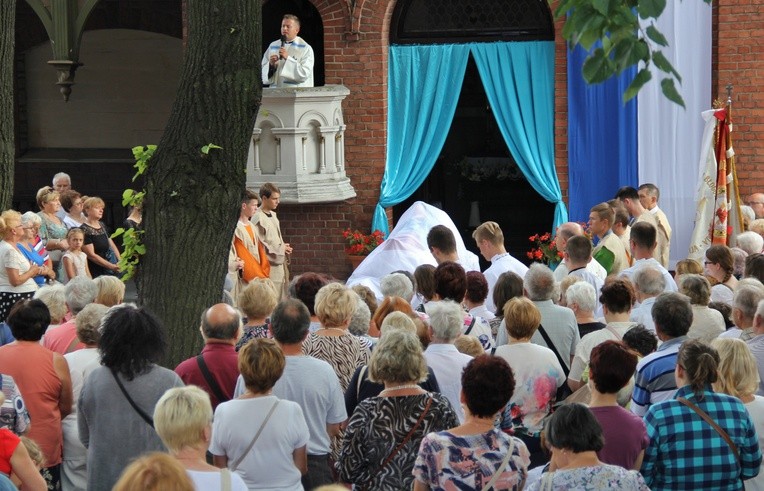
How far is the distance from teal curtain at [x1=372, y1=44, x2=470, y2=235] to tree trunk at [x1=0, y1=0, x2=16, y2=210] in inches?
199

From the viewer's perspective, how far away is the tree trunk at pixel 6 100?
895 cm

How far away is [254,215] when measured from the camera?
11359 mm

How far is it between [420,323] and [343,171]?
6.97 meters

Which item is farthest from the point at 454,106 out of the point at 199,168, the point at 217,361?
the point at 217,361

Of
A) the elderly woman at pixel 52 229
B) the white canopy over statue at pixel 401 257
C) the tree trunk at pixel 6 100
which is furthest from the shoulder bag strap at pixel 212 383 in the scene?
the elderly woman at pixel 52 229

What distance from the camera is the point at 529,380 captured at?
589 cm

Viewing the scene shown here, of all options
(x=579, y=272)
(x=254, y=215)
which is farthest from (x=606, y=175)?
(x=579, y=272)

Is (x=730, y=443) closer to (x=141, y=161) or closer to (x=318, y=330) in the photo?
(x=318, y=330)

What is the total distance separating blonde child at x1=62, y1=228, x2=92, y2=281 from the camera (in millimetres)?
10492

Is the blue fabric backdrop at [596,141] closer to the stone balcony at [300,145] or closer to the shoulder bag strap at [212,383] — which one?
the stone balcony at [300,145]

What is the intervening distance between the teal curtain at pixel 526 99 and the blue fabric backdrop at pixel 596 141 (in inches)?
9.3

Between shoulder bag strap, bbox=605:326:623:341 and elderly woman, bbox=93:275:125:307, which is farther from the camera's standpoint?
elderly woman, bbox=93:275:125:307

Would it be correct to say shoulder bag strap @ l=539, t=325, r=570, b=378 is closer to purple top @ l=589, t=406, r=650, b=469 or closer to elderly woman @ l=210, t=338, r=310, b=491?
purple top @ l=589, t=406, r=650, b=469

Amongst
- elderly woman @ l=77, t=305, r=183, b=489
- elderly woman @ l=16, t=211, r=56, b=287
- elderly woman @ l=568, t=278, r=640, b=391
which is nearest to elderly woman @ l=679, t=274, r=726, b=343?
elderly woman @ l=568, t=278, r=640, b=391
